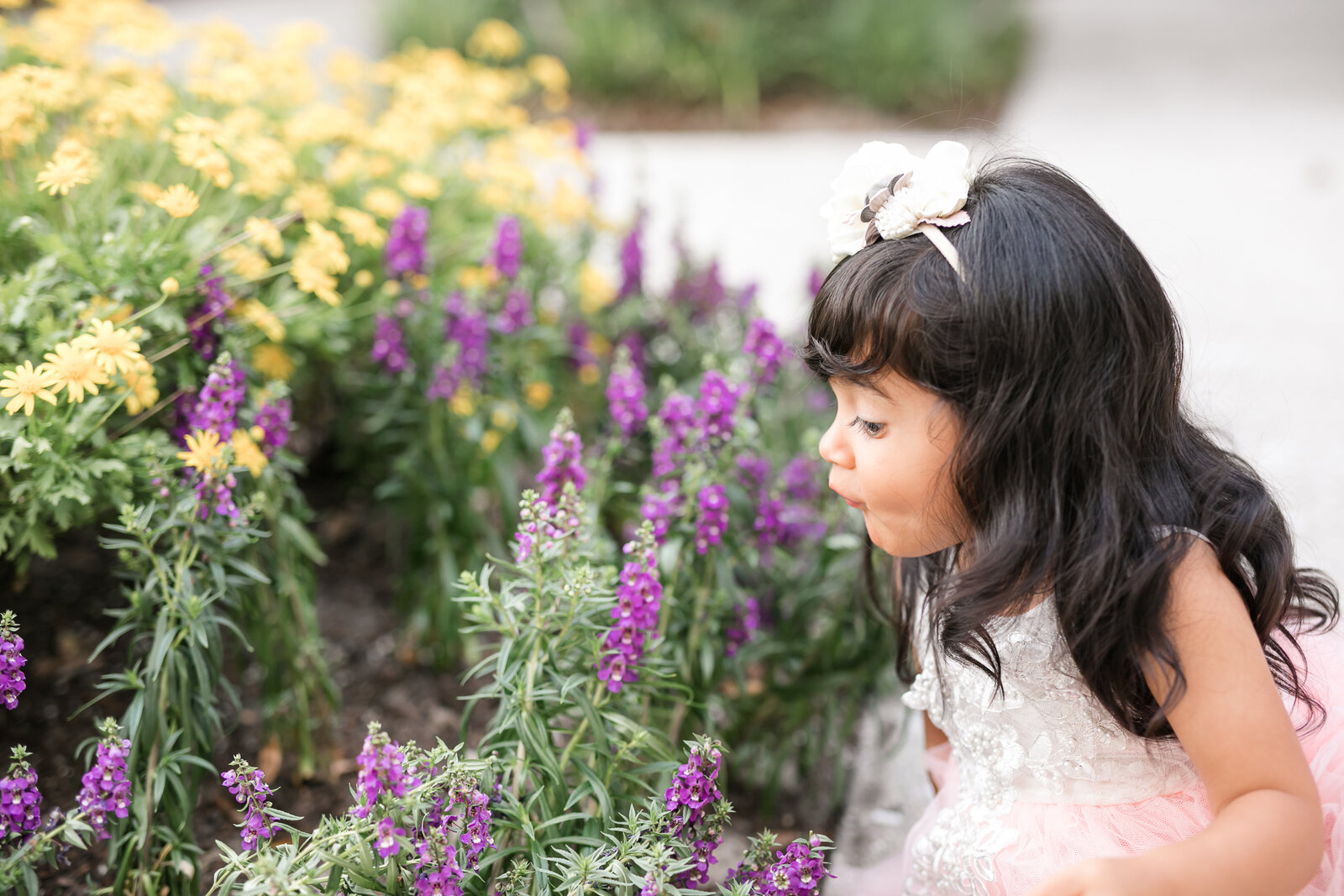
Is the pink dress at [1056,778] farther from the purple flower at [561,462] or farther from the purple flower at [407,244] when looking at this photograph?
the purple flower at [407,244]

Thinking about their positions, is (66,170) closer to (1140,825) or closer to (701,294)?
(701,294)

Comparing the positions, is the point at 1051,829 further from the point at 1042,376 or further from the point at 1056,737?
the point at 1042,376

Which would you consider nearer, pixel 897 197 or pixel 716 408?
pixel 897 197

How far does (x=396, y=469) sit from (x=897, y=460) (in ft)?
4.64

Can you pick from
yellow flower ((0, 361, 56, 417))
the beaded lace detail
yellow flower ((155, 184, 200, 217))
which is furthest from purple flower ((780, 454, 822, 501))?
yellow flower ((0, 361, 56, 417))

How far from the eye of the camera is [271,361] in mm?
2293

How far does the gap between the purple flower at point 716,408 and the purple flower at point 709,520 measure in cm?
10

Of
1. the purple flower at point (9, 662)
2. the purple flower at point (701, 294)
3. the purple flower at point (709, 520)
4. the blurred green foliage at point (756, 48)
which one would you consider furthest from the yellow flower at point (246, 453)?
the blurred green foliage at point (756, 48)

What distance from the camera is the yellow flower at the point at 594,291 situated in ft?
9.43

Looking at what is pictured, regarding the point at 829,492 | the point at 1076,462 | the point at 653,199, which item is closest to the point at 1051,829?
the point at 1076,462

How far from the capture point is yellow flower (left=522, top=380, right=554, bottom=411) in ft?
8.55

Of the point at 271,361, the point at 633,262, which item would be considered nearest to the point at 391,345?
the point at 271,361

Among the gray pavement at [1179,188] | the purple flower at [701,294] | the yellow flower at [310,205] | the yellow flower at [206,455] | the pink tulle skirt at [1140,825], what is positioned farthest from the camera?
the gray pavement at [1179,188]

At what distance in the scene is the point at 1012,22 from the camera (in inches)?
332
